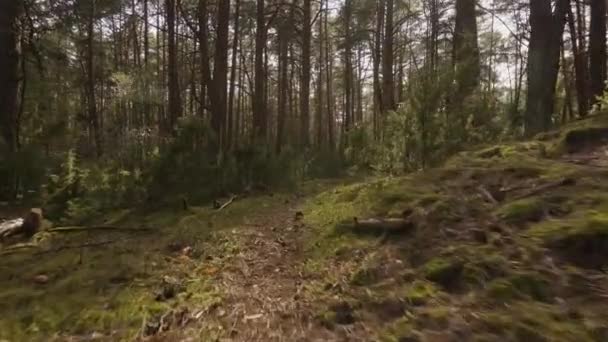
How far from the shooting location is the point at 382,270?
2990mm

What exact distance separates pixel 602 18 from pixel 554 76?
8.88 feet

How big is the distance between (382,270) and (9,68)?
8470 mm

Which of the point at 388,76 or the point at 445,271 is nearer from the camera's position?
the point at 445,271

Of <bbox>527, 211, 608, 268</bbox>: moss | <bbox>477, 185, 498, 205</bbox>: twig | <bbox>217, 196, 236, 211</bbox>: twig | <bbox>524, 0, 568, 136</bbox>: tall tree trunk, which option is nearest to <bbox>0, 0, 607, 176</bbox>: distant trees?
<bbox>524, 0, 568, 136</bbox>: tall tree trunk

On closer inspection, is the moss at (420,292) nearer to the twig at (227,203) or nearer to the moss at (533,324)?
the moss at (533,324)

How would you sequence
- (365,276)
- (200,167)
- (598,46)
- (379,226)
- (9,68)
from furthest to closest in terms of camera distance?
(9,68) < (598,46) < (200,167) < (379,226) < (365,276)

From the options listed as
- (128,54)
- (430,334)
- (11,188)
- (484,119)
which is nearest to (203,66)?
(11,188)

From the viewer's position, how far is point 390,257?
3135mm

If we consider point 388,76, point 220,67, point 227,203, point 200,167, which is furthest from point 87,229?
point 388,76

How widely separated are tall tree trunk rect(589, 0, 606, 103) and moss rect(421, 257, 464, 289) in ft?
22.8

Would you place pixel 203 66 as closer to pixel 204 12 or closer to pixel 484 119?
pixel 204 12

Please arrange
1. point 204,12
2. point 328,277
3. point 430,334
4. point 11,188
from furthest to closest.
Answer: point 204,12 < point 11,188 < point 328,277 < point 430,334

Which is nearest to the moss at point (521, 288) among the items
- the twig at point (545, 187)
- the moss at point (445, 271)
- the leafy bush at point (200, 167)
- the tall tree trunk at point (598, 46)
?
the moss at point (445, 271)

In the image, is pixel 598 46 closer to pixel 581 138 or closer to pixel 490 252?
pixel 581 138
